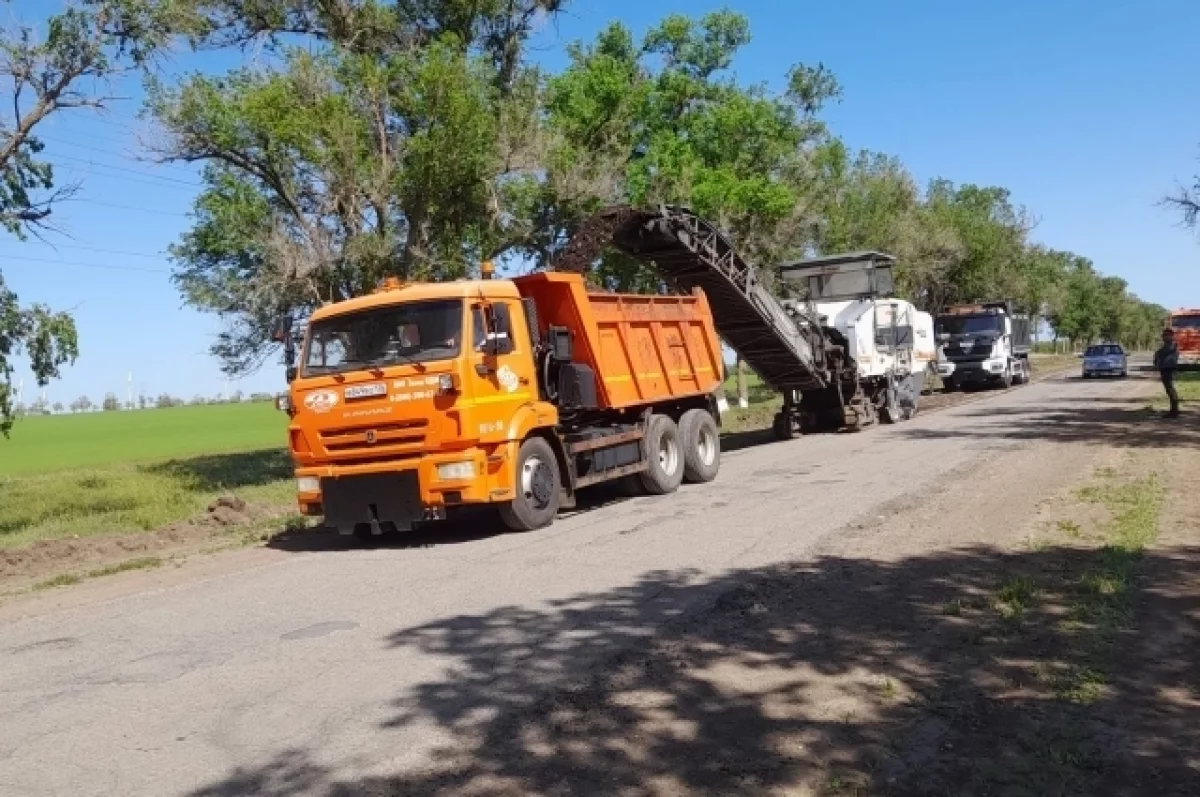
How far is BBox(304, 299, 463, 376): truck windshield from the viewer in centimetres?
1077

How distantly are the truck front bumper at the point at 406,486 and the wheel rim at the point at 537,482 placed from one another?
504 mm

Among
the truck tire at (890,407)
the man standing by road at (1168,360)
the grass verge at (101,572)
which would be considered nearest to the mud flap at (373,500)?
the grass verge at (101,572)

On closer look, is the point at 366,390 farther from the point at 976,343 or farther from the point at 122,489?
the point at 976,343

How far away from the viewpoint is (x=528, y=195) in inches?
849

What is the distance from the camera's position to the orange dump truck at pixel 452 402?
10.5m

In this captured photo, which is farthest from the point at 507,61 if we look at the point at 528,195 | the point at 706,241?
the point at 706,241

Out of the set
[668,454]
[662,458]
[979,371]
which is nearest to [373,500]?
[662,458]

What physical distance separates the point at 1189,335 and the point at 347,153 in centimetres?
3634

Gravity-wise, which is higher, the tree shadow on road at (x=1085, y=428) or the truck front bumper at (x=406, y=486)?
the truck front bumper at (x=406, y=486)

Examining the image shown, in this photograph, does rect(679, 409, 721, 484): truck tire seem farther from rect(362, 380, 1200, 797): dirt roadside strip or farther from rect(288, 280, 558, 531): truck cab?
rect(362, 380, 1200, 797): dirt roadside strip

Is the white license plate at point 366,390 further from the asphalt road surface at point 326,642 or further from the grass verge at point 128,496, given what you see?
the grass verge at point 128,496

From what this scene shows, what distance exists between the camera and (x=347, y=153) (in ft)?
59.9

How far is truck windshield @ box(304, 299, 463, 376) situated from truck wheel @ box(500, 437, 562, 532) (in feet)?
4.95

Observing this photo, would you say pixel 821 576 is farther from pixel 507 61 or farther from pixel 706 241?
pixel 507 61
